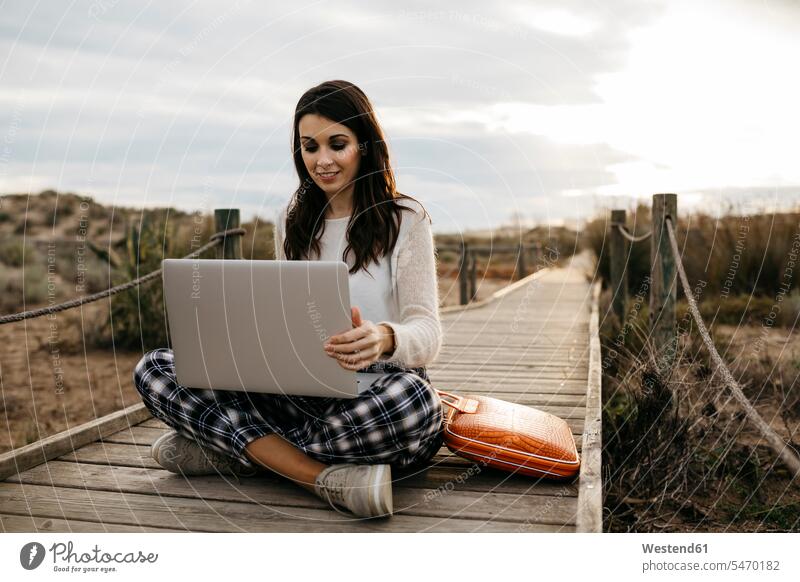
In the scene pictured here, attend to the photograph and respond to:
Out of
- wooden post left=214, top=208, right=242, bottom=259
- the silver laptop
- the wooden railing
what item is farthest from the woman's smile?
the wooden railing

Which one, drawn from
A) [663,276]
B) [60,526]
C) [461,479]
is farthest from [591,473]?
[663,276]

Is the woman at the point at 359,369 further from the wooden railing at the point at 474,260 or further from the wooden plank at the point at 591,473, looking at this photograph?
the wooden railing at the point at 474,260

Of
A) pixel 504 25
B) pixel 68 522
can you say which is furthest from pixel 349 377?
pixel 504 25

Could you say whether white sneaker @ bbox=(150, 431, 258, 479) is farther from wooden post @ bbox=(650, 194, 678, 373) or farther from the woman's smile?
wooden post @ bbox=(650, 194, 678, 373)

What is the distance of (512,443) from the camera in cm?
183

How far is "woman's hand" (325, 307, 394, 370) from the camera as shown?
1.55m

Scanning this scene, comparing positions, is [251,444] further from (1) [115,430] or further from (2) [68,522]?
(1) [115,430]

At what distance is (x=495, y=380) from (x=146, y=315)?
2.65 metres

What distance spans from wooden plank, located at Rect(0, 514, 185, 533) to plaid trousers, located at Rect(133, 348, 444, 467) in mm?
285

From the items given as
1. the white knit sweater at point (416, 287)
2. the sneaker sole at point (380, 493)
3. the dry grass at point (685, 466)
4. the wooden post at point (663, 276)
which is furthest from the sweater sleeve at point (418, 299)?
the wooden post at point (663, 276)

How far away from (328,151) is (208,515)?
934mm

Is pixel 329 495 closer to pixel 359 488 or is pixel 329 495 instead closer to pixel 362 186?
pixel 359 488

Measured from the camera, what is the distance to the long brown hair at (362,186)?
1880 mm
